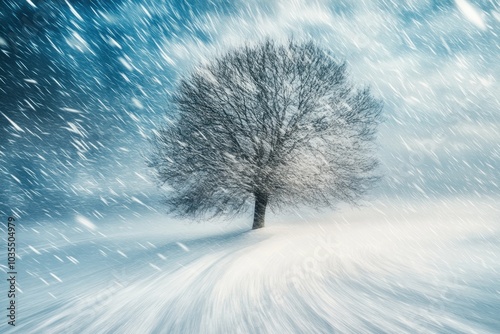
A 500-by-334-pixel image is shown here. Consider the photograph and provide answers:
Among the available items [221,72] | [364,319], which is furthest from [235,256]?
[221,72]

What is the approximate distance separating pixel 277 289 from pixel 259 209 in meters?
9.43

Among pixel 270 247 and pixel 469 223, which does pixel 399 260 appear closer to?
pixel 270 247

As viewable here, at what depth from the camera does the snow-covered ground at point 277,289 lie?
130 inches

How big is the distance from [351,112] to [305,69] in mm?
3017

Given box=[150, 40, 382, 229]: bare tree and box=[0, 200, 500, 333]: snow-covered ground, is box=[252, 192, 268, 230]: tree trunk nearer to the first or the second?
box=[150, 40, 382, 229]: bare tree

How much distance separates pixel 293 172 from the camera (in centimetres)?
1312

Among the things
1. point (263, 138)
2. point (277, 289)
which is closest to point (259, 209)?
point (263, 138)

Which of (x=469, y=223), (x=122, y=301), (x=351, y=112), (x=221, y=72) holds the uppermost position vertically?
(x=221, y=72)

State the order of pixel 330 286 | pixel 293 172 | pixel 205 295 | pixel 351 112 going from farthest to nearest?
pixel 351 112 → pixel 293 172 → pixel 330 286 → pixel 205 295

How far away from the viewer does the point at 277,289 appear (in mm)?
4457

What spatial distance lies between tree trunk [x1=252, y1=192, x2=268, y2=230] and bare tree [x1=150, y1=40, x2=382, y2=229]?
0.05 metres

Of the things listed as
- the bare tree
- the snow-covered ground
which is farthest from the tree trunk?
the snow-covered ground

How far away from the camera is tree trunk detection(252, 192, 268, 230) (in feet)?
45.0

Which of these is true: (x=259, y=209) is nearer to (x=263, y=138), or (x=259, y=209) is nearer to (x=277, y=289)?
(x=263, y=138)
